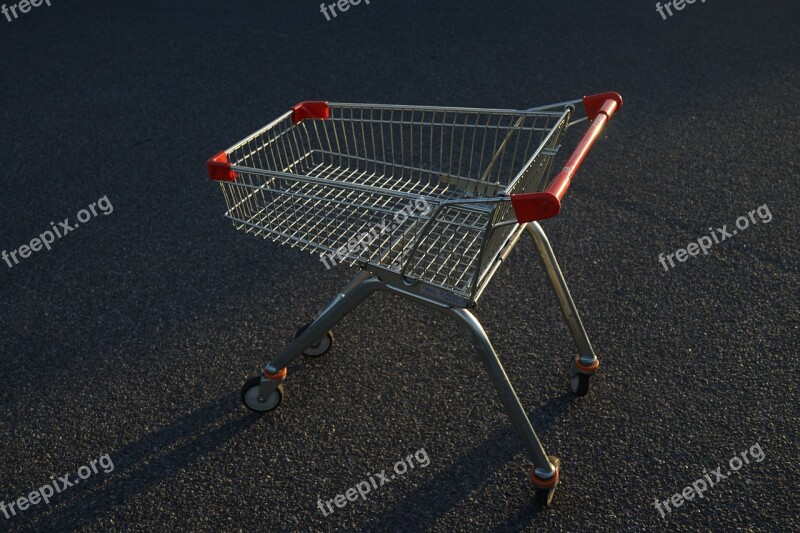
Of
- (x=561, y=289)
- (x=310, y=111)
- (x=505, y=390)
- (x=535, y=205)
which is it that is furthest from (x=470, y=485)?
(x=310, y=111)

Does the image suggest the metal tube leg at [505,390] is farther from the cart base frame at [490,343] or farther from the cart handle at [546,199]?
the cart handle at [546,199]

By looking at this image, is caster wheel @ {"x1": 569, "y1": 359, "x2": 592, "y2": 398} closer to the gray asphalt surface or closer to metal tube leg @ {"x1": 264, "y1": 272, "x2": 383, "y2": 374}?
the gray asphalt surface

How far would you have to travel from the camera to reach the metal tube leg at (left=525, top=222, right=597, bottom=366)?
195 centimetres

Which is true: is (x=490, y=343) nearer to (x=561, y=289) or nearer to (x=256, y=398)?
(x=561, y=289)

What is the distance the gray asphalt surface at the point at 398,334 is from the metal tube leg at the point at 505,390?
7.3 inches

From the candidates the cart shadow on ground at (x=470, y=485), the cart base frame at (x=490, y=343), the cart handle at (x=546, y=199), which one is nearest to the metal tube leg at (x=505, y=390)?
the cart base frame at (x=490, y=343)

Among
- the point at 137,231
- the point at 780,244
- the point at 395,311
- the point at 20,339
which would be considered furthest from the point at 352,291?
the point at 780,244

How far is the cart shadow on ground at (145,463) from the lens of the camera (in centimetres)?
197

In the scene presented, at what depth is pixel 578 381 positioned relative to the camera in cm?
223

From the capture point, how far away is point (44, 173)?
12.0 feet

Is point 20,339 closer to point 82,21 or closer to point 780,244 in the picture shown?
point 780,244

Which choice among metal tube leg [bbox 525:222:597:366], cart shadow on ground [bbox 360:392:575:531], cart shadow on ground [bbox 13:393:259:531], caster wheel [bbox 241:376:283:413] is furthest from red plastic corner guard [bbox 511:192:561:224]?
cart shadow on ground [bbox 13:393:259:531]

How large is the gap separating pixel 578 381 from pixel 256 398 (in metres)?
1.11

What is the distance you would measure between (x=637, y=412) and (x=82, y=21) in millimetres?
5916
